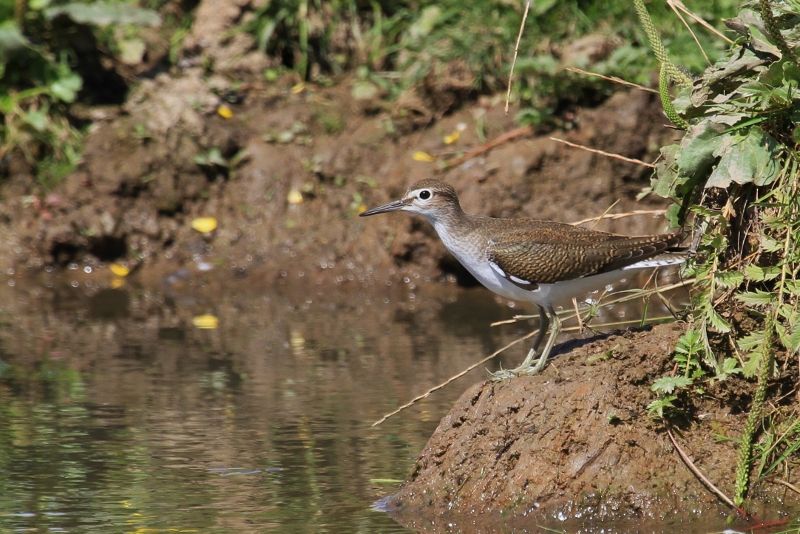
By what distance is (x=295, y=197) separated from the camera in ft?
44.8

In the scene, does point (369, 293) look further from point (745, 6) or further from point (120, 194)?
point (745, 6)

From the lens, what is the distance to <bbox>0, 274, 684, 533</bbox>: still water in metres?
6.99

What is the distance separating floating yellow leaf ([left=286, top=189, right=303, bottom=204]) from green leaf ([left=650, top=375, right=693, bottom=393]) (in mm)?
7516

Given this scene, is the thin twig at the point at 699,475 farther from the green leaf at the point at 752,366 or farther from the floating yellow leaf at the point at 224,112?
the floating yellow leaf at the point at 224,112

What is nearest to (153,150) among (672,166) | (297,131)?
(297,131)

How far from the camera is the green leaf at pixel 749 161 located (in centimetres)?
647

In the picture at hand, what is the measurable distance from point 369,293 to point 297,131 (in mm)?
2159

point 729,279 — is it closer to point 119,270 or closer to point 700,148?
point 700,148

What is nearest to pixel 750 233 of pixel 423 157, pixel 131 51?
pixel 423 157

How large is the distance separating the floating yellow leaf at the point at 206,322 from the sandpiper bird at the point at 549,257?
395 cm

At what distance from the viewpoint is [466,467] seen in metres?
6.73

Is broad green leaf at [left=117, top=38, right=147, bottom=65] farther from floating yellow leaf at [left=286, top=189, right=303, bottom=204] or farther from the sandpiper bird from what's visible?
the sandpiper bird

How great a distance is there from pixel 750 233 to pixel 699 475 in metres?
1.19

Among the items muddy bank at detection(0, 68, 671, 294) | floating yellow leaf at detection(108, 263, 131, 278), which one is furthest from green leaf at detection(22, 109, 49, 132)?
floating yellow leaf at detection(108, 263, 131, 278)
